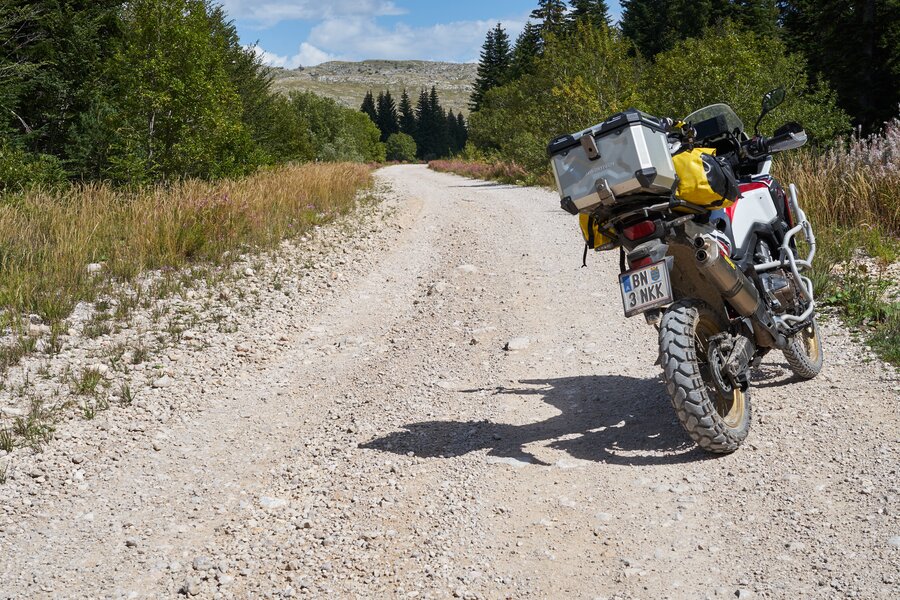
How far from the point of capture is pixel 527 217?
13266mm

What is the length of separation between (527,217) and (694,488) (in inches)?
401

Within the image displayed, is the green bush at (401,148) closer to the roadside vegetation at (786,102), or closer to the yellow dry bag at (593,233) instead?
the roadside vegetation at (786,102)

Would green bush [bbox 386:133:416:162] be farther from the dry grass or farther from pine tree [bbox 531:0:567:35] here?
the dry grass

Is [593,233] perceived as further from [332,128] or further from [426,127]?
[426,127]

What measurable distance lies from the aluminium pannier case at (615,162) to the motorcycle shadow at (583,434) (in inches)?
54.4

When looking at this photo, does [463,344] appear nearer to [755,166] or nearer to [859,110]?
[755,166]

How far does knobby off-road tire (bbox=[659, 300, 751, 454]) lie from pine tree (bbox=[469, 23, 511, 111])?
6941 centimetres

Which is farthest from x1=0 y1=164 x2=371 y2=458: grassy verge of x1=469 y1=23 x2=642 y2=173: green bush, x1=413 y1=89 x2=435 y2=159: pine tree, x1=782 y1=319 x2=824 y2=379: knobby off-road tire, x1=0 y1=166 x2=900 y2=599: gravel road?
x1=413 y1=89 x2=435 y2=159: pine tree

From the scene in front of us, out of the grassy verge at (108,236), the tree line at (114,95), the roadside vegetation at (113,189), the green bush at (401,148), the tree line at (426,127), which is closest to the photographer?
the roadside vegetation at (113,189)

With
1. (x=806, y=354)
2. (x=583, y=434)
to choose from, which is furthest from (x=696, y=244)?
(x=806, y=354)

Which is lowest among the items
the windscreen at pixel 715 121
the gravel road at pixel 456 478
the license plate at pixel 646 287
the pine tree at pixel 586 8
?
the gravel road at pixel 456 478

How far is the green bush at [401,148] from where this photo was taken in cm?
11503

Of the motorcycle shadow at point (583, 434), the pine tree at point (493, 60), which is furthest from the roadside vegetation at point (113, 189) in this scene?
the pine tree at point (493, 60)

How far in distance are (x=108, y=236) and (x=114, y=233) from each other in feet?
0.37
